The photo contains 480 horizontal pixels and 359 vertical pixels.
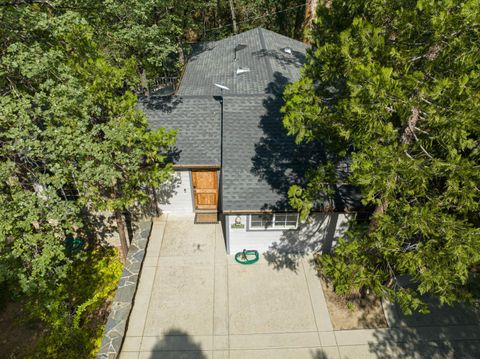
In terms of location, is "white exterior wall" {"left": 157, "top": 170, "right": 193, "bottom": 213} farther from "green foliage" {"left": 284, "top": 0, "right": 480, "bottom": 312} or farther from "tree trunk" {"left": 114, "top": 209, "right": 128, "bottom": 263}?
"green foliage" {"left": 284, "top": 0, "right": 480, "bottom": 312}

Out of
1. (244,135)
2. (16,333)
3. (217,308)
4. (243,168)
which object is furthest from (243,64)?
(16,333)

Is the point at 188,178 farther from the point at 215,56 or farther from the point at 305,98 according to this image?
the point at 215,56

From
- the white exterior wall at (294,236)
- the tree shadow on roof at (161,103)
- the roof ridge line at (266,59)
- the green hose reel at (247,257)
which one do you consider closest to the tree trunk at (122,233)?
the white exterior wall at (294,236)

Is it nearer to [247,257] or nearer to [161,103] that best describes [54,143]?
[161,103]

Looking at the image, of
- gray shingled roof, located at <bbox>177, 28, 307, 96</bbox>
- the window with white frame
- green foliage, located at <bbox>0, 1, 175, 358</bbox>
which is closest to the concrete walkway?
the window with white frame

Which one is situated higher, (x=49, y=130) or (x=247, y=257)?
(x=49, y=130)

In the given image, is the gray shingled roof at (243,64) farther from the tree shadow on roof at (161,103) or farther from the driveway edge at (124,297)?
the driveway edge at (124,297)

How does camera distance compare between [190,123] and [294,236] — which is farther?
[190,123]
